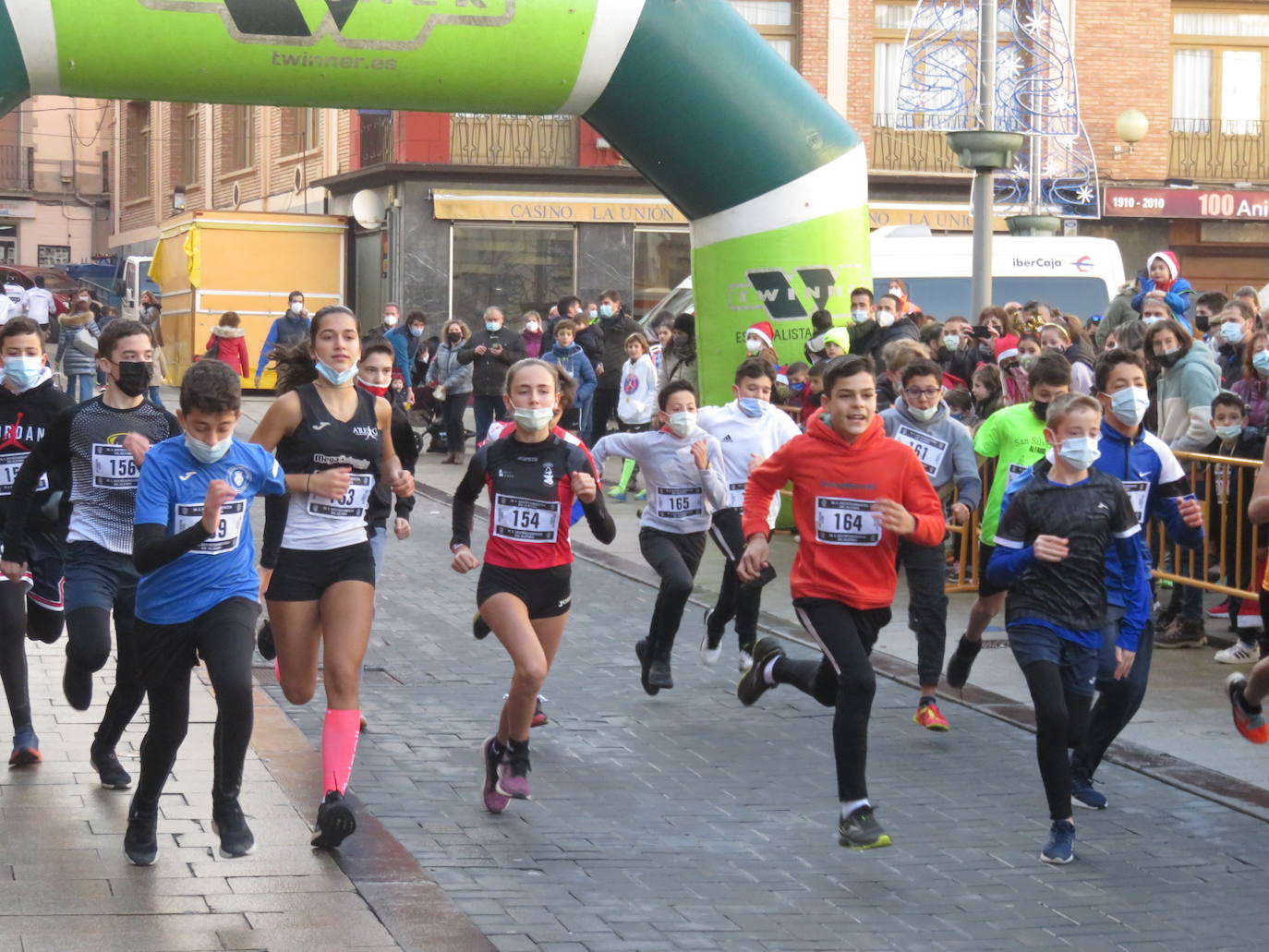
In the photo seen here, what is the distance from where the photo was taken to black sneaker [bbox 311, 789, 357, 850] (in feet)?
19.5

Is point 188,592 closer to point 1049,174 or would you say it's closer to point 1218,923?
point 1218,923

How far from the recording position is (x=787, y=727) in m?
8.48

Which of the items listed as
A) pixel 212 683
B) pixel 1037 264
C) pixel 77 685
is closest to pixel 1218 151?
pixel 1037 264

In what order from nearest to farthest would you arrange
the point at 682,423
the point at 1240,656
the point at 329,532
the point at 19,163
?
the point at 329,532 → the point at 682,423 → the point at 1240,656 → the point at 19,163

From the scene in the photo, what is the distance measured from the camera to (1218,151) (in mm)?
32250

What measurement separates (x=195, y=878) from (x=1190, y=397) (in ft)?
22.8

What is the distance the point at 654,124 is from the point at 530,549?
733 cm

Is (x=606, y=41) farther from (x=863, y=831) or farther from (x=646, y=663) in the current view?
(x=863, y=831)

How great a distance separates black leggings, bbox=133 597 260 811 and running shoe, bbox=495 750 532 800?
1.16 meters

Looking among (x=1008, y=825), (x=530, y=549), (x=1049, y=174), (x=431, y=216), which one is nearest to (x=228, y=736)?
(x=530, y=549)

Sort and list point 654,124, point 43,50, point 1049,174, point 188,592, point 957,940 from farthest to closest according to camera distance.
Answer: point 1049,174
point 654,124
point 43,50
point 188,592
point 957,940

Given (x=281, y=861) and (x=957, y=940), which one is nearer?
(x=957, y=940)

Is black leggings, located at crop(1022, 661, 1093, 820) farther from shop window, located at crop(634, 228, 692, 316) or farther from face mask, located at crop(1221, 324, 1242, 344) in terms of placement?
shop window, located at crop(634, 228, 692, 316)

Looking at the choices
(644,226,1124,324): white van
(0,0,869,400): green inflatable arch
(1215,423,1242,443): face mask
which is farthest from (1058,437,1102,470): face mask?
(644,226,1124,324): white van
